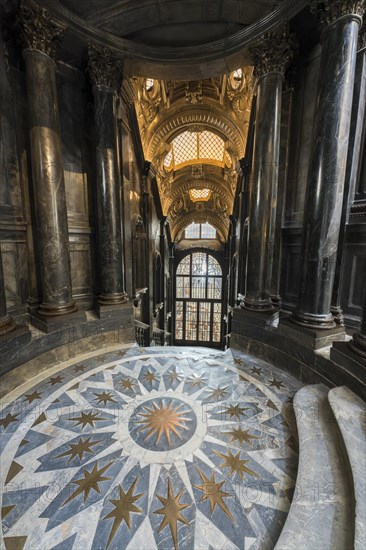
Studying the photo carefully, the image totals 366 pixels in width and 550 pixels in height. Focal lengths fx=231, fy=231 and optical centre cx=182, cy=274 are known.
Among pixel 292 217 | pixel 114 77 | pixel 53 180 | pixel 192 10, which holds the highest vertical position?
pixel 192 10

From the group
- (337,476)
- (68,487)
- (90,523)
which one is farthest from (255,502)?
(68,487)

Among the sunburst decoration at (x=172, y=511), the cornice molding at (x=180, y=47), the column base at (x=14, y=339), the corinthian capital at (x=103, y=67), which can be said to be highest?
the cornice molding at (x=180, y=47)

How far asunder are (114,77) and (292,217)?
427 centimetres

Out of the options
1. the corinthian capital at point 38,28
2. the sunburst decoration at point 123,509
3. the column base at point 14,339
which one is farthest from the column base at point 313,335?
the corinthian capital at point 38,28

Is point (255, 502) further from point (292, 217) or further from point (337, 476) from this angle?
point (292, 217)

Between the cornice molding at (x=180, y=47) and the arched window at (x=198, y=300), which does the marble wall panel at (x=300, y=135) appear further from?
the arched window at (x=198, y=300)

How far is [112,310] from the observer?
457 cm

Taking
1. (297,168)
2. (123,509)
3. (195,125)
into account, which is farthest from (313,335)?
(195,125)

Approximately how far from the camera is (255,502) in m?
1.73

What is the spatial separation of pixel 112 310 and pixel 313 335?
3499 mm

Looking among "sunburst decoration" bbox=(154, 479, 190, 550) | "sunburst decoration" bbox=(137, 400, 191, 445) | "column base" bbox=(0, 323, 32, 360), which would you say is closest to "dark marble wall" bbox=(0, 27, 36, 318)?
Result: "column base" bbox=(0, 323, 32, 360)

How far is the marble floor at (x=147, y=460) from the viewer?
61.7 inches

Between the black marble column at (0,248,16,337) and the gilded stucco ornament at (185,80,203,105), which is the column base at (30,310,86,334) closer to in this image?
the black marble column at (0,248,16,337)

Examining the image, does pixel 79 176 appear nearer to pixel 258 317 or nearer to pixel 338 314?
pixel 258 317
